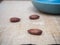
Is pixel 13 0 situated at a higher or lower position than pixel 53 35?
lower

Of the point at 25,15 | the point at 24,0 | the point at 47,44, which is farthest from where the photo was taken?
the point at 24,0

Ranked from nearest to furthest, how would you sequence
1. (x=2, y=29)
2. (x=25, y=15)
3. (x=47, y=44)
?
(x=47, y=44) → (x=2, y=29) → (x=25, y=15)

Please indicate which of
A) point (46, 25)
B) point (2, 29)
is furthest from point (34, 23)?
point (2, 29)

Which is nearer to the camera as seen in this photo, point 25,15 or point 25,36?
point 25,36

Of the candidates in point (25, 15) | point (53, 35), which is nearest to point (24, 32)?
point (53, 35)

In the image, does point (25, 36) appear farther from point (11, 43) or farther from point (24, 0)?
point (24, 0)

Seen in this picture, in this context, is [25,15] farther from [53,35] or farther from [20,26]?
[53,35]
